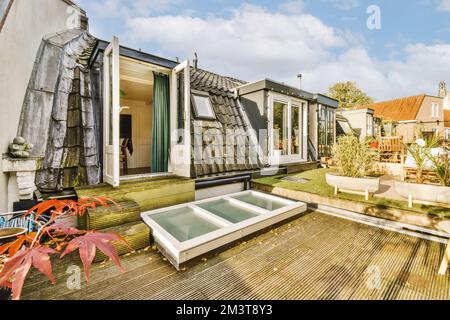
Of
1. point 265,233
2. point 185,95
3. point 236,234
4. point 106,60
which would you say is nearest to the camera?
point 236,234

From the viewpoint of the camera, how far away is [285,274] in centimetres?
192

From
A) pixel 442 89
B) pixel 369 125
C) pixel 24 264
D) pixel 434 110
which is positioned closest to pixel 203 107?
pixel 24 264

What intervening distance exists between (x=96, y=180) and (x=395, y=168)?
312 inches

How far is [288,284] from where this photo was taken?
1.78 metres

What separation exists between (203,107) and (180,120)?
35.9 inches

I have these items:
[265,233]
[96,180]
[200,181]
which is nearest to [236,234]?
[265,233]

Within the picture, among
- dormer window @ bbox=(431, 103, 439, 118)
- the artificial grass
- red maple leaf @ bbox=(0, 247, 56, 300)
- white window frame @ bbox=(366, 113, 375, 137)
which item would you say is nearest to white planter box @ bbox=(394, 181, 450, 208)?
the artificial grass

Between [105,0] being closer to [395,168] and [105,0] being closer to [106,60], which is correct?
[106,60]

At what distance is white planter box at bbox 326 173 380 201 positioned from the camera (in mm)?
3355

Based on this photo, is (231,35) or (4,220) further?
(231,35)

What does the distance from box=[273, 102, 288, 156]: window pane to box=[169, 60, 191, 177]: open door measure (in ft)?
9.92

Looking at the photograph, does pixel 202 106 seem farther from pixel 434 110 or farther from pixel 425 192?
pixel 434 110

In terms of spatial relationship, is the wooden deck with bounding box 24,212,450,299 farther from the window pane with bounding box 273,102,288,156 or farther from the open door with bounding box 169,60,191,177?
the window pane with bounding box 273,102,288,156

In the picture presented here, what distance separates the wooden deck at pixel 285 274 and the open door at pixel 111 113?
1.50 m
